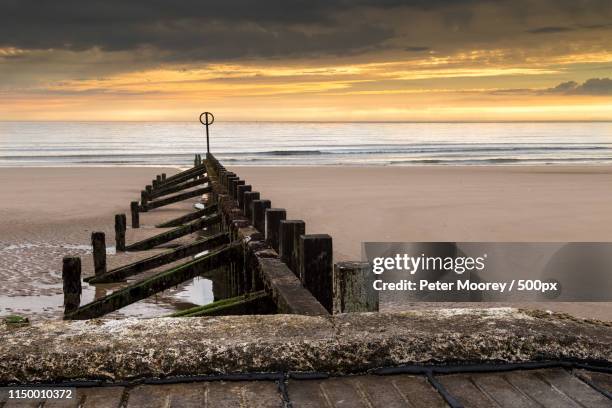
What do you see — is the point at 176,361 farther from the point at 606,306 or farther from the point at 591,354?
the point at 606,306

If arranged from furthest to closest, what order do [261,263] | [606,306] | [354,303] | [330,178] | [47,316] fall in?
[330,178]
[606,306]
[47,316]
[261,263]
[354,303]

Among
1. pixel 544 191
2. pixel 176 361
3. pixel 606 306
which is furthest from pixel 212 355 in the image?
pixel 544 191

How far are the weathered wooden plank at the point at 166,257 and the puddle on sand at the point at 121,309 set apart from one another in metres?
0.74

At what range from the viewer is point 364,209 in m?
21.5

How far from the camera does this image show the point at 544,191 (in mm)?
27078

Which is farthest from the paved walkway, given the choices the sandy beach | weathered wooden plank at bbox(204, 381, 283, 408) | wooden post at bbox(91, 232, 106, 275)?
wooden post at bbox(91, 232, 106, 275)

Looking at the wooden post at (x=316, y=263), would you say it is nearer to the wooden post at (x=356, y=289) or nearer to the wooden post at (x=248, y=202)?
the wooden post at (x=356, y=289)

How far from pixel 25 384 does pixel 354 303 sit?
5.86 ft

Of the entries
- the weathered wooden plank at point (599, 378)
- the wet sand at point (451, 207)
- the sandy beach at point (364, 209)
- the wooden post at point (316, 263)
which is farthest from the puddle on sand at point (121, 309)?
the weathered wooden plank at point (599, 378)

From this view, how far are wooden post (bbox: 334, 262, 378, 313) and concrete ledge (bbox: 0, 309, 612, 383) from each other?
2.06ft

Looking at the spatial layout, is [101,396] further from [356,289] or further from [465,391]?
[356,289]

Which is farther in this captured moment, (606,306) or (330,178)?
(330,178)

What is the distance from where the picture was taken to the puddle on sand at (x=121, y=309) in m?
9.64

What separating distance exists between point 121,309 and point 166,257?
1684 millimetres
